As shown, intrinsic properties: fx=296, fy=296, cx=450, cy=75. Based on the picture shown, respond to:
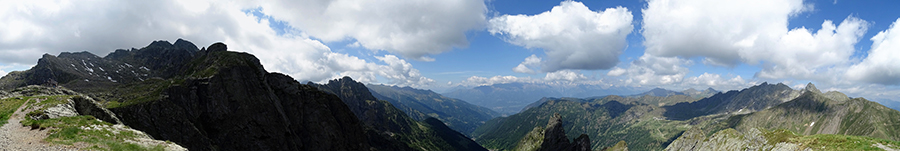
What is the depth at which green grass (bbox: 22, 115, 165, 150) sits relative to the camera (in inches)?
930

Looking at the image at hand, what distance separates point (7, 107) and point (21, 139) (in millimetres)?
18055

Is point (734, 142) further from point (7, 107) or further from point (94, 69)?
point (94, 69)

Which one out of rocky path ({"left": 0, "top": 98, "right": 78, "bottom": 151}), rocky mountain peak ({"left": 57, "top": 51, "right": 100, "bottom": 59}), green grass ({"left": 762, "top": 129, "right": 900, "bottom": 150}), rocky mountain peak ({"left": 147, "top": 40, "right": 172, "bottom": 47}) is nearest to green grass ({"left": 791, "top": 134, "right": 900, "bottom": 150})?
green grass ({"left": 762, "top": 129, "right": 900, "bottom": 150})

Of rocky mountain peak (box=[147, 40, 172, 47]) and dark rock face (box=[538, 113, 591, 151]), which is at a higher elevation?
rocky mountain peak (box=[147, 40, 172, 47])

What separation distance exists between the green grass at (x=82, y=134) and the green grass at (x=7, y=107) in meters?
2.92

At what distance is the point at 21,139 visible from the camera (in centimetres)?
2417

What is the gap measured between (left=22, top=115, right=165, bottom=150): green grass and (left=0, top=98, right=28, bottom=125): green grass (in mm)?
2917

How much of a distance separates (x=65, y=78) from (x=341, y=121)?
106974 mm

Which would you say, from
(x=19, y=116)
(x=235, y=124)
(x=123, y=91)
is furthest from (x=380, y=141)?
(x=19, y=116)

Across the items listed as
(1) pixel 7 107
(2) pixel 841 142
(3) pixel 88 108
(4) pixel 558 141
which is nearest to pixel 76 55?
(3) pixel 88 108

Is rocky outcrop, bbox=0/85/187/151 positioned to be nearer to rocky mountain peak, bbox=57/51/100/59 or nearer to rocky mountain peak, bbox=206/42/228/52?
rocky mountain peak, bbox=206/42/228/52

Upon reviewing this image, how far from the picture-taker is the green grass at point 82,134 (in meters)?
23.6

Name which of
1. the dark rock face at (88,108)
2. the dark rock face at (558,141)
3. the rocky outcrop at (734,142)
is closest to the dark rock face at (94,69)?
the dark rock face at (88,108)

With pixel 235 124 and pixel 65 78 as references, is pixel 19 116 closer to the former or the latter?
pixel 235 124
